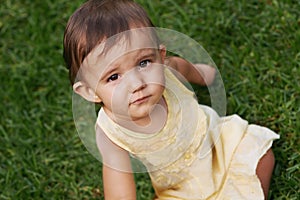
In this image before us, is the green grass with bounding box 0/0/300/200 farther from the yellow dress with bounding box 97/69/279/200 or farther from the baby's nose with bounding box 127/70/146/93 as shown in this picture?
the baby's nose with bounding box 127/70/146/93

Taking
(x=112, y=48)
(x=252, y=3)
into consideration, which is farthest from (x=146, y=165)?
(x=252, y=3)

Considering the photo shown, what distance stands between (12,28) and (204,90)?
106cm

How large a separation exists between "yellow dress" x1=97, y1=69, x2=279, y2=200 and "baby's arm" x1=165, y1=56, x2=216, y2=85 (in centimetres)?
16

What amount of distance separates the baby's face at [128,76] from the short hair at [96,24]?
35 mm

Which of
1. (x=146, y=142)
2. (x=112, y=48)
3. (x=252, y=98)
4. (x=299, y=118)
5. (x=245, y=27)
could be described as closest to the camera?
(x=112, y=48)

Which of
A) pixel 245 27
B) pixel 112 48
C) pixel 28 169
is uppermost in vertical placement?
pixel 112 48

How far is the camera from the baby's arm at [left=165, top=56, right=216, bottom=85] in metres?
2.27

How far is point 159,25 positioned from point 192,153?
2.87 ft

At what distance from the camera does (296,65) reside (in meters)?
2.43

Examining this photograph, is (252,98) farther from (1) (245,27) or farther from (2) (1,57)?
(2) (1,57)

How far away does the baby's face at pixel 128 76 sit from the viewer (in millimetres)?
1766

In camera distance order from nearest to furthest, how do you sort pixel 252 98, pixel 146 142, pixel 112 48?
pixel 112 48 → pixel 146 142 → pixel 252 98

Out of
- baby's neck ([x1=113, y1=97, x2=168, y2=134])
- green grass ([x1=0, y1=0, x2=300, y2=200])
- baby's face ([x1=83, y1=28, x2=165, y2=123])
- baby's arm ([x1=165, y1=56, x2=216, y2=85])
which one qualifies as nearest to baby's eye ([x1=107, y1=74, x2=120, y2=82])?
baby's face ([x1=83, y1=28, x2=165, y2=123])

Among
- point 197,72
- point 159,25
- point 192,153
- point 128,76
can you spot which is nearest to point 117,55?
point 128,76
